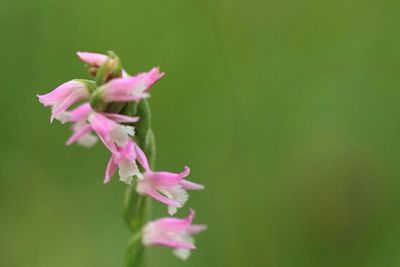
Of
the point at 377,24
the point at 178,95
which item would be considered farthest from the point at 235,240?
the point at 377,24

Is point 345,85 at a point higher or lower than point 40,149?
higher

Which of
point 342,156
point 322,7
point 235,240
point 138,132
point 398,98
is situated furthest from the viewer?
point 322,7

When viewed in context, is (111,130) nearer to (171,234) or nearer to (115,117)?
(115,117)

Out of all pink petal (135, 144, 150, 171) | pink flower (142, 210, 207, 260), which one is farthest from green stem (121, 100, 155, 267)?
pink petal (135, 144, 150, 171)

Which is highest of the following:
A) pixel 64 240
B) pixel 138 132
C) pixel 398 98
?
pixel 138 132

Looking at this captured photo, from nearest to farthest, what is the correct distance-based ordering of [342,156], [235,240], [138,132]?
[138,132]
[235,240]
[342,156]

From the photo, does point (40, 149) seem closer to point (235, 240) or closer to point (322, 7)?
point (235, 240)

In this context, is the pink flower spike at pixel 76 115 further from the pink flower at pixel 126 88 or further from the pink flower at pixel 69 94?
the pink flower at pixel 126 88
